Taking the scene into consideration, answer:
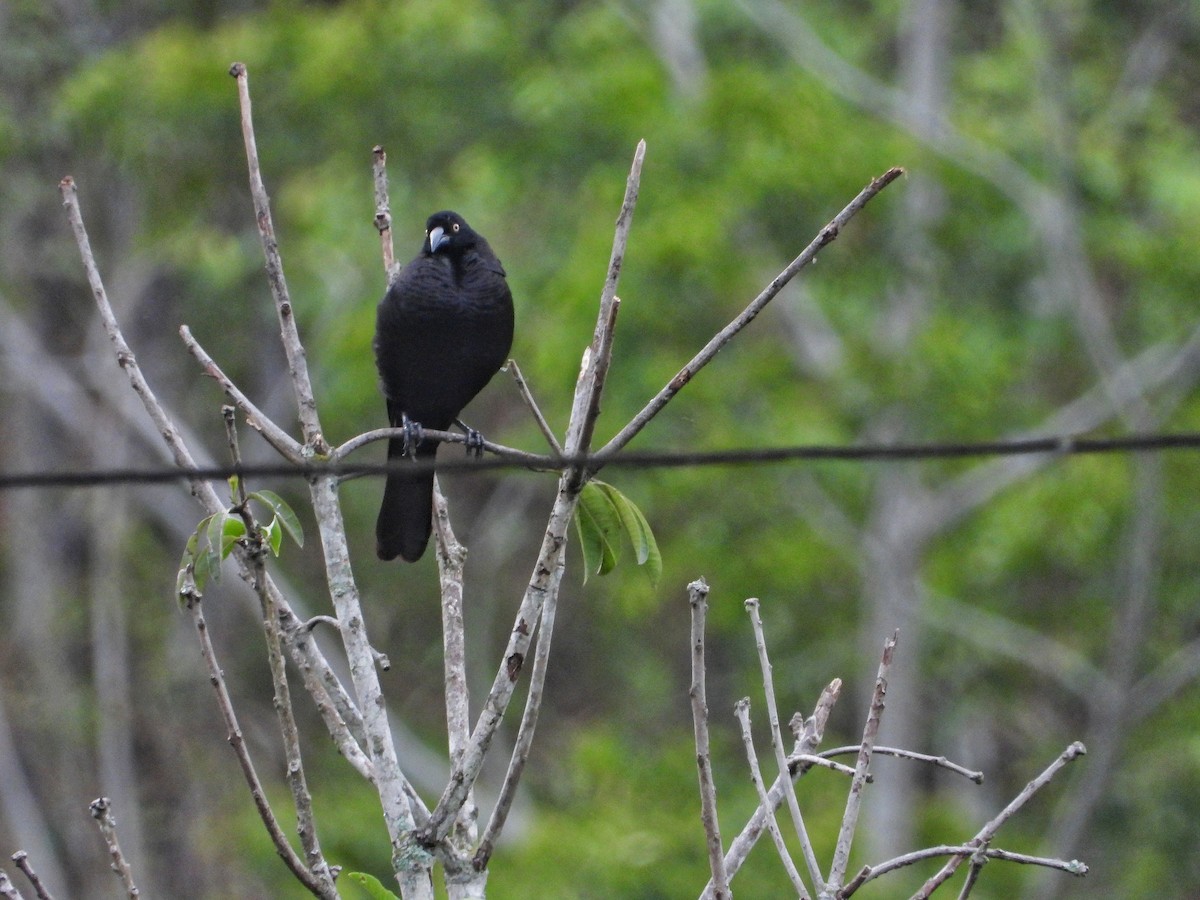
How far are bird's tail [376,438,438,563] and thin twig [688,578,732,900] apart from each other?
1.79m

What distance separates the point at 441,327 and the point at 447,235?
367mm

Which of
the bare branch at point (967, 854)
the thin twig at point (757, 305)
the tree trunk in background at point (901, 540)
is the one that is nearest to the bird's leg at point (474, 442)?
the thin twig at point (757, 305)

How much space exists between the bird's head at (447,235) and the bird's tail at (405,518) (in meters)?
0.94

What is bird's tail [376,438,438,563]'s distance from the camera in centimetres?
409

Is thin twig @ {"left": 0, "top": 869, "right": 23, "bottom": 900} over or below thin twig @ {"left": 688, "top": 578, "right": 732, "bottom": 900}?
below

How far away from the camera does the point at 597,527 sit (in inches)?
104

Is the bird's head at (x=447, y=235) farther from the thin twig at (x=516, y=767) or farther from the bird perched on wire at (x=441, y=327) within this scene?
the thin twig at (x=516, y=767)

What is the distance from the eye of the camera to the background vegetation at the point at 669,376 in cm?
902

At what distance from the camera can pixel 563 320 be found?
8836mm

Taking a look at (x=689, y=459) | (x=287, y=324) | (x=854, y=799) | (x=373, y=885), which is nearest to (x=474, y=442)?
(x=287, y=324)

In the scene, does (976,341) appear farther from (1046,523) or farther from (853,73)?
(853,73)

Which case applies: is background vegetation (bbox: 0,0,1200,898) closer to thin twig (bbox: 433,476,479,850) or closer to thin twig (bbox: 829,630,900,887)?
thin twig (bbox: 433,476,479,850)

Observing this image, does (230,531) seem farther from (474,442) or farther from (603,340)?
(474,442)

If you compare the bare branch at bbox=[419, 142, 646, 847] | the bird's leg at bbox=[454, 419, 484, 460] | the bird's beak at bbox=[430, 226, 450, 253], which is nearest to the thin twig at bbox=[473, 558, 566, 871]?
the bare branch at bbox=[419, 142, 646, 847]
